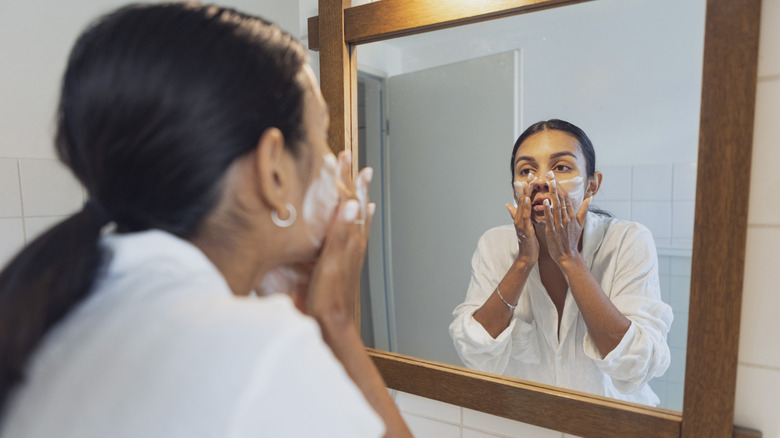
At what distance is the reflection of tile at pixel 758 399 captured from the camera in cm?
58

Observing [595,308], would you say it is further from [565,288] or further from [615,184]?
[615,184]

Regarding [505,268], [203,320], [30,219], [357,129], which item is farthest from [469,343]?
[30,219]

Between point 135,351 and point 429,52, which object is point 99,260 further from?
point 429,52

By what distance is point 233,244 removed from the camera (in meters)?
0.44

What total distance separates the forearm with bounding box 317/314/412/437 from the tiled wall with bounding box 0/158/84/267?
31.8 inches

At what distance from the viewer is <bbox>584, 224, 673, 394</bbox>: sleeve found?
25.1 inches

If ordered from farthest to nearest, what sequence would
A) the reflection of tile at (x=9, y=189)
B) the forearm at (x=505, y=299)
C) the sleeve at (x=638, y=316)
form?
the reflection of tile at (x=9, y=189) < the forearm at (x=505, y=299) < the sleeve at (x=638, y=316)

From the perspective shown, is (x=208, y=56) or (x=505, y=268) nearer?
(x=208, y=56)

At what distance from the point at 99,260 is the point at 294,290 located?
0.27 m

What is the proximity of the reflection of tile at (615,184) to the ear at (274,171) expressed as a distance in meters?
0.43

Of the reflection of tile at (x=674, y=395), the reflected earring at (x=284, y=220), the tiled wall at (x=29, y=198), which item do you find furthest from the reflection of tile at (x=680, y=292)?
the tiled wall at (x=29, y=198)

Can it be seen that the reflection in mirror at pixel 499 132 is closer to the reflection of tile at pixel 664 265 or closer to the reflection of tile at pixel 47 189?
the reflection of tile at pixel 664 265

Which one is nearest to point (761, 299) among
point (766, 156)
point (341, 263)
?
point (766, 156)

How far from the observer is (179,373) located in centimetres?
31
